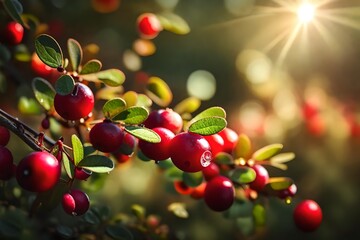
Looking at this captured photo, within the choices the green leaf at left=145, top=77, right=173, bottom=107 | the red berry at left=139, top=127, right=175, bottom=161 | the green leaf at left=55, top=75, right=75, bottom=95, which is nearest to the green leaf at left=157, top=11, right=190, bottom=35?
the green leaf at left=145, top=77, right=173, bottom=107

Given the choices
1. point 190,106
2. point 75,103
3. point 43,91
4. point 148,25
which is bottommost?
point 75,103

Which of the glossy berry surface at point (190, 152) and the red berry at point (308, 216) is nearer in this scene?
the glossy berry surface at point (190, 152)

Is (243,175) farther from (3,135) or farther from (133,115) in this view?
(3,135)

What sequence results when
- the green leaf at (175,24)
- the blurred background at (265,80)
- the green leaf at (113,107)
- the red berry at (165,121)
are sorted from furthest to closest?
the blurred background at (265,80)
the green leaf at (175,24)
the red berry at (165,121)
the green leaf at (113,107)

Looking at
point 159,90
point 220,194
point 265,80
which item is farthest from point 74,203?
point 265,80

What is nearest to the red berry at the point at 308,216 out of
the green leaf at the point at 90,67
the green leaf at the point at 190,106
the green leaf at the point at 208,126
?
the green leaf at the point at 190,106

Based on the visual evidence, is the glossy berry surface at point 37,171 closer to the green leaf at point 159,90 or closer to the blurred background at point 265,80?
the green leaf at point 159,90
